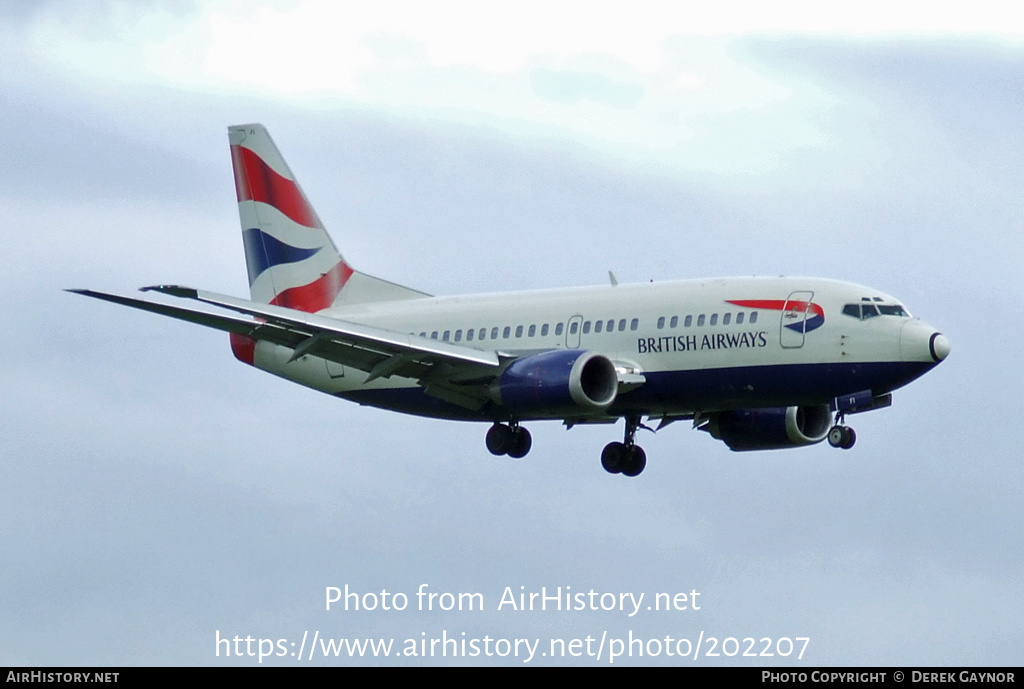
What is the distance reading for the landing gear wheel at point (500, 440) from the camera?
164 ft

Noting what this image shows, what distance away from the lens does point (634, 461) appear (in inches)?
2034

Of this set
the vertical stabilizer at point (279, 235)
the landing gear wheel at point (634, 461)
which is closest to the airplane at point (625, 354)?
the landing gear wheel at point (634, 461)

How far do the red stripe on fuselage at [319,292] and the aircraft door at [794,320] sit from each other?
1617cm

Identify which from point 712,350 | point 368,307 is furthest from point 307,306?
point 712,350

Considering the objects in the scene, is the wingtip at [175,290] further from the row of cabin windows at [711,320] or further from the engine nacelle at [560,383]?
the row of cabin windows at [711,320]

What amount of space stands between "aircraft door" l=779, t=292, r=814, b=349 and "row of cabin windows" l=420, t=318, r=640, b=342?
4062 millimetres

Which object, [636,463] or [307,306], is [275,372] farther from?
[636,463]

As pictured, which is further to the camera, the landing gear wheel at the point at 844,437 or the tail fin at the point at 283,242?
the tail fin at the point at 283,242

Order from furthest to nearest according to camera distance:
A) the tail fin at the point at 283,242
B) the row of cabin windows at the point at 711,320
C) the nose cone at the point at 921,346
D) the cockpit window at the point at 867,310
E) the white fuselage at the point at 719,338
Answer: the tail fin at the point at 283,242 < the row of cabin windows at the point at 711,320 < the cockpit window at the point at 867,310 < the white fuselage at the point at 719,338 < the nose cone at the point at 921,346

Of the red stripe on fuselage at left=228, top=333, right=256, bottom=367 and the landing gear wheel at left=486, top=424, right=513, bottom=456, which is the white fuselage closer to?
the landing gear wheel at left=486, top=424, right=513, bottom=456

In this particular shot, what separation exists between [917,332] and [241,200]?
23470 millimetres

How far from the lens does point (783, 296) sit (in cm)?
4634

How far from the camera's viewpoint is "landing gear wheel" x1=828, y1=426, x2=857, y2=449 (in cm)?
4512

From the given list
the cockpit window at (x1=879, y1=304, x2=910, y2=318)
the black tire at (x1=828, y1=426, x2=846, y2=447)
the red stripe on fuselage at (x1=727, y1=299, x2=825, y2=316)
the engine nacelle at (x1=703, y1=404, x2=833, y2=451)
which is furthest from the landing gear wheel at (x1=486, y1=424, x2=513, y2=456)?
the cockpit window at (x1=879, y1=304, x2=910, y2=318)
